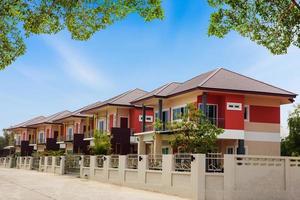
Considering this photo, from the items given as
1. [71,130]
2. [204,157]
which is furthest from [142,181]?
[71,130]

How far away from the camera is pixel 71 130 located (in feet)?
162

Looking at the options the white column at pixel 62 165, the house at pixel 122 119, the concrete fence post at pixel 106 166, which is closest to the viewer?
the concrete fence post at pixel 106 166

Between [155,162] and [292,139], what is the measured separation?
1906cm

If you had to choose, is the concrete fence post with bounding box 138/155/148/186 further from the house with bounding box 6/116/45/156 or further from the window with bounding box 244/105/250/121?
the house with bounding box 6/116/45/156

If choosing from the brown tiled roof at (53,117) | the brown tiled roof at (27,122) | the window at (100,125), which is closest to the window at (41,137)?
the brown tiled roof at (53,117)

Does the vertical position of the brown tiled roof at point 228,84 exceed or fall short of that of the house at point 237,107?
it exceeds it

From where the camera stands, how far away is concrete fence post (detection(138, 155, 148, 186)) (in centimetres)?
1928

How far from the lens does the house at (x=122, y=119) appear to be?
34688 mm

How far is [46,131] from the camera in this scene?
57281mm

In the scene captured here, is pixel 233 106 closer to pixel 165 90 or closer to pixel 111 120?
pixel 165 90

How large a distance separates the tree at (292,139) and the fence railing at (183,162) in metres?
18.8

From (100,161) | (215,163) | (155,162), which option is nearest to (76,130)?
(100,161)

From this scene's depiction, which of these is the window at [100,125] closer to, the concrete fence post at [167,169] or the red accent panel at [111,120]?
the red accent panel at [111,120]

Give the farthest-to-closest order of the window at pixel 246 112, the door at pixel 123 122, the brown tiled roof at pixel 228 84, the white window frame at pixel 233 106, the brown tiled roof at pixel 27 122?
1. the brown tiled roof at pixel 27 122
2. the door at pixel 123 122
3. the window at pixel 246 112
4. the white window frame at pixel 233 106
5. the brown tiled roof at pixel 228 84
